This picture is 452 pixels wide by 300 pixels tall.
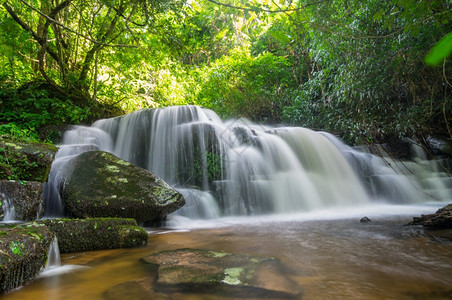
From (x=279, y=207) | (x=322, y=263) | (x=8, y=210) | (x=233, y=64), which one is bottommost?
(x=322, y=263)

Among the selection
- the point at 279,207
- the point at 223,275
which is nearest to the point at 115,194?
the point at 223,275

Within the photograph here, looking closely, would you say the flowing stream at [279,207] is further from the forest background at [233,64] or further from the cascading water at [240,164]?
the forest background at [233,64]

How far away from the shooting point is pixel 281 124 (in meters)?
10.8

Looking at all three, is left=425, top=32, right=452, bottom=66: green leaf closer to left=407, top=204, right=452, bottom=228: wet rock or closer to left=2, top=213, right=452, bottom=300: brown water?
left=2, top=213, right=452, bottom=300: brown water

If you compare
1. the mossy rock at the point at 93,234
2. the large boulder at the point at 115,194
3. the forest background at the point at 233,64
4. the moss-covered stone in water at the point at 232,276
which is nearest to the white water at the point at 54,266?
the mossy rock at the point at 93,234

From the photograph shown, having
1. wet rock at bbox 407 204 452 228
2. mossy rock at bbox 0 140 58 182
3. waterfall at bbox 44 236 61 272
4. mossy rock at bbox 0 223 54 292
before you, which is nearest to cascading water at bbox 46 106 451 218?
mossy rock at bbox 0 140 58 182

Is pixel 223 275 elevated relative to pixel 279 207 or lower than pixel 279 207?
lower

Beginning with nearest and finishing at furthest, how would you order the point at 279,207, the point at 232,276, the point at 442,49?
the point at 442,49 < the point at 232,276 < the point at 279,207

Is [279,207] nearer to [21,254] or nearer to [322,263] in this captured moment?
[322,263]

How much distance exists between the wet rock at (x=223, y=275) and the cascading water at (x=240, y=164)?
10.0 ft

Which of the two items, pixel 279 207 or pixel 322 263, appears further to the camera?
pixel 279 207

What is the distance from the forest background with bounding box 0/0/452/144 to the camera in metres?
4.35

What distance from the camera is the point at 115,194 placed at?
4086 mm

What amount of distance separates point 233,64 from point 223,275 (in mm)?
10400
